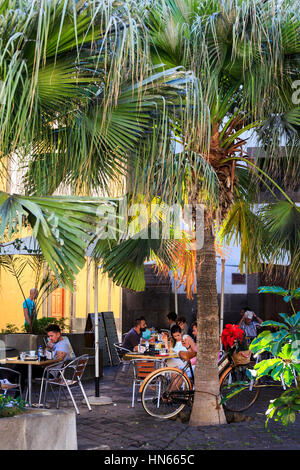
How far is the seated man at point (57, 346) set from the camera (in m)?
8.63

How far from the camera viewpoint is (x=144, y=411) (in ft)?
28.6

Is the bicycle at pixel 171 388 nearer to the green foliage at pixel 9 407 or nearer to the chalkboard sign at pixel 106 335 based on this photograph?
the green foliage at pixel 9 407

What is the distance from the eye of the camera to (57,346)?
8781mm

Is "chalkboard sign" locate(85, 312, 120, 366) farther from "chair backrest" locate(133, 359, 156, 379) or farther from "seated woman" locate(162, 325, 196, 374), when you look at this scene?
"chair backrest" locate(133, 359, 156, 379)

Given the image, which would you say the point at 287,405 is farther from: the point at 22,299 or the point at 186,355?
the point at 22,299

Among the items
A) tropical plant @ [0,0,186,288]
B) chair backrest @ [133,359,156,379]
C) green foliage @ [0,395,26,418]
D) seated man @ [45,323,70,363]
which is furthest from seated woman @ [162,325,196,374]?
green foliage @ [0,395,26,418]

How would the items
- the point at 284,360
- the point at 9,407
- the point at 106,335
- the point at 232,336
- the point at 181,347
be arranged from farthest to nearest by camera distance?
the point at 106,335, the point at 181,347, the point at 232,336, the point at 9,407, the point at 284,360

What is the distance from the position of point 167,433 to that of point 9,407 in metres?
2.74

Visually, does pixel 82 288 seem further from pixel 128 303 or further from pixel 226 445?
pixel 226 445

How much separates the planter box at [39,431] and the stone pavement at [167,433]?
34.4 inches

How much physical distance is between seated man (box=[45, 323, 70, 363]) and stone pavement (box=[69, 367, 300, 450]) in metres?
0.83

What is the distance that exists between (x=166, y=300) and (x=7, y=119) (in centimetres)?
1277

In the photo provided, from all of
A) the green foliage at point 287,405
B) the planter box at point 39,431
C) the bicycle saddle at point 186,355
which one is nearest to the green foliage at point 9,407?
the planter box at point 39,431

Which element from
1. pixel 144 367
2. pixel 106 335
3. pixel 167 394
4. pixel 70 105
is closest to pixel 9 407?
pixel 70 105
